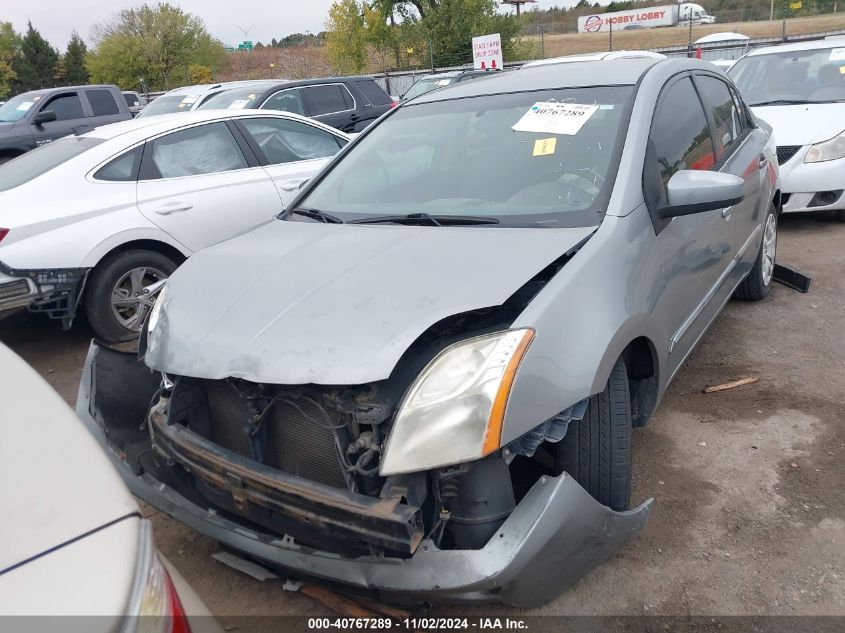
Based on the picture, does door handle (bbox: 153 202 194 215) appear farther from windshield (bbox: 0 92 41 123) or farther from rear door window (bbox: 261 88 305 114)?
windshield (bbox: 0 92 41 123)

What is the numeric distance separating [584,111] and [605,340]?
131 cm

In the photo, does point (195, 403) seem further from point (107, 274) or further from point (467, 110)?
point (107, 274)

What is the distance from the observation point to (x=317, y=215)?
3207 mm

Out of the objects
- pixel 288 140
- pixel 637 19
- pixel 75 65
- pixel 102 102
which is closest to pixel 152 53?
pixel 75 65

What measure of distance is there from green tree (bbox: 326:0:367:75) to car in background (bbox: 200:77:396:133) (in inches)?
944

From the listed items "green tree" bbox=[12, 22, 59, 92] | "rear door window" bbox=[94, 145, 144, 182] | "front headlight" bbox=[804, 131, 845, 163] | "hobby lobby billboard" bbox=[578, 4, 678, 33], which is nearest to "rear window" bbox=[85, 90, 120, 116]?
"rear door window" bbox=[94, 145, 144, 182]

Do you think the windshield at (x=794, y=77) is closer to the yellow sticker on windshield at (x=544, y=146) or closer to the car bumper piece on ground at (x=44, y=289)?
the yellow sticker on windshield at (x=544, y=146)

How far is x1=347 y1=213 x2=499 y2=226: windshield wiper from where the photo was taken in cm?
278

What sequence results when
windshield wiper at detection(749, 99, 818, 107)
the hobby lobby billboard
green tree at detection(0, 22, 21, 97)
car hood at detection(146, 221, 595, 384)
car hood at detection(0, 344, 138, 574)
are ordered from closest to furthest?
car hood at detection(0, 344, 138, 574)
car hood at detection(146, 221, 595, 384)
windshield wiper at detection(749, 99, 818, 107)
green tree at detection(0, 22, 21, 97)
the hobby lobby billboard

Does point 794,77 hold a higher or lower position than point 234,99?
lower

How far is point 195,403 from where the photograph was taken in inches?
94.7

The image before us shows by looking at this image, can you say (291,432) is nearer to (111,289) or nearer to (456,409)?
(456,409)

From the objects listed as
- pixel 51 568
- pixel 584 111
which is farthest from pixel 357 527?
pixel 584 111

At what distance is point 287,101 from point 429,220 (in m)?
8.13
